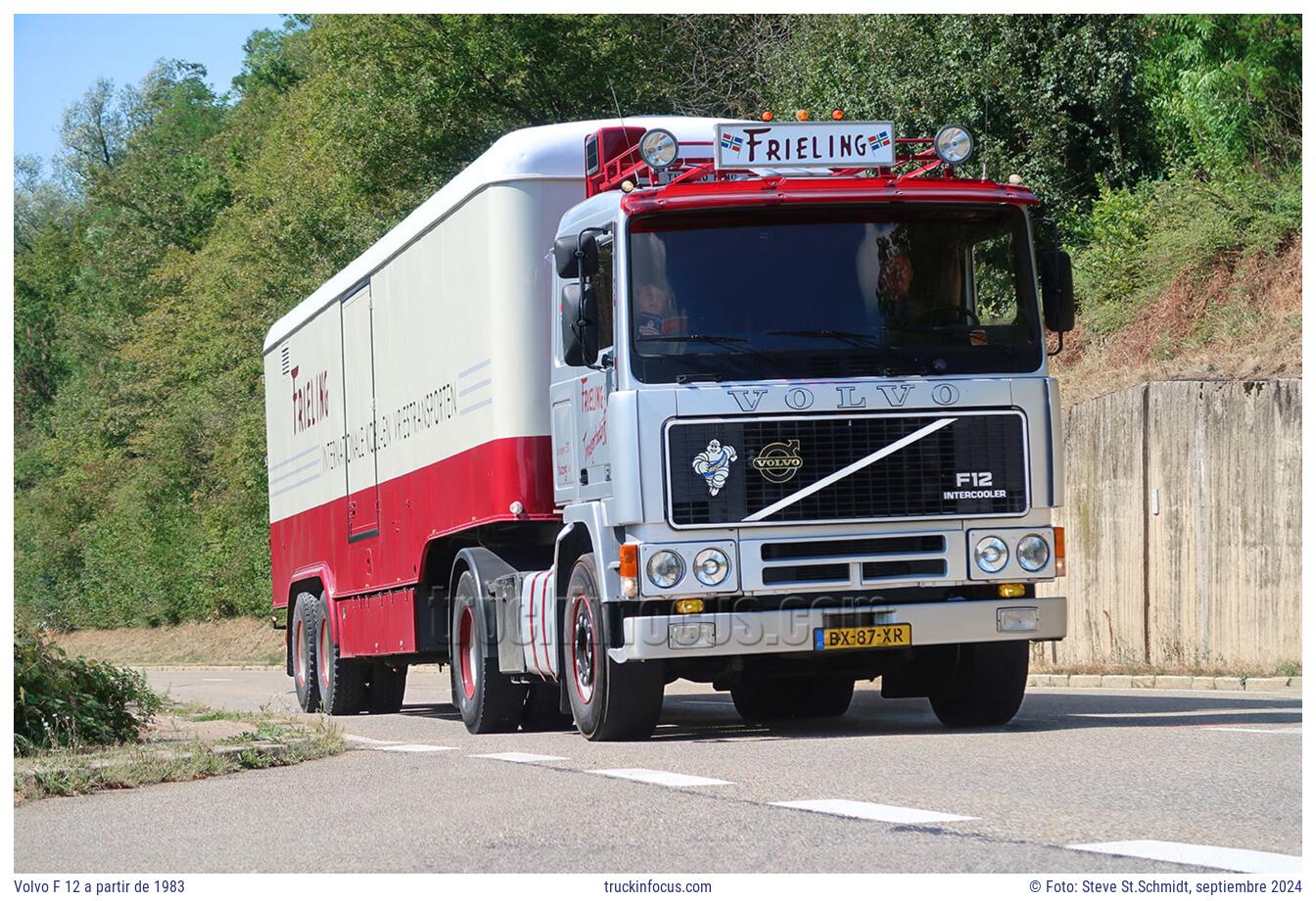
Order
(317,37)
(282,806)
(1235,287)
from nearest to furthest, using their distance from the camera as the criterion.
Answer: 1. (282,806)
2. (1235,287)
3. (317,37)

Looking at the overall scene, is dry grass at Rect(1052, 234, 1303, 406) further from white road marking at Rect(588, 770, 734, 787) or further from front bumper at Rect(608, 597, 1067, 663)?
white road marking at Rect(588, 770, 734, 787)

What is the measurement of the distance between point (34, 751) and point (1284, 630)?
11.3 m

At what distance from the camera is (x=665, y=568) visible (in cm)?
1187

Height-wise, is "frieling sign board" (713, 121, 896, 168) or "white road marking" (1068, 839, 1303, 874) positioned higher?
"frieling sign board" (713, 121, 896, 168)

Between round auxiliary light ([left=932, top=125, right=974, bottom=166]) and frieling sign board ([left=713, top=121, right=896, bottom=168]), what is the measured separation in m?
0.32

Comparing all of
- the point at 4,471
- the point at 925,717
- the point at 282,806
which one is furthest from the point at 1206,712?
the point at 4,471

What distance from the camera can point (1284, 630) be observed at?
18.4 m

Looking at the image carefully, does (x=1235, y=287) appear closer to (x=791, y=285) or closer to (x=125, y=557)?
Answer: (x=791, y=285)

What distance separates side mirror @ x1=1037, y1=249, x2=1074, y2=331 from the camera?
41.5 feet

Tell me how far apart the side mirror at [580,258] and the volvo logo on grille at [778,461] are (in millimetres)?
1623

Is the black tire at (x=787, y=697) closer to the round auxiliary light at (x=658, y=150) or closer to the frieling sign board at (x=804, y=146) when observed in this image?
the frieling sign board at (x=804, y=146)

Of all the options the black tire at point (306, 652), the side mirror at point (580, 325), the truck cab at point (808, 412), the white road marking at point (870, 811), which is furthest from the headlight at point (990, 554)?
Result: the black tire at point (306, 652)

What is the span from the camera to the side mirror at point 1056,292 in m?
12.6

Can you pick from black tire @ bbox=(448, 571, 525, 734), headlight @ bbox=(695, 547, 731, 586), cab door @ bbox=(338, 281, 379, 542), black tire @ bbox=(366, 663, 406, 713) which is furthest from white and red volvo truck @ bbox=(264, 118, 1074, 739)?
black tire @ bbox=(366, 663, 406, 713)
